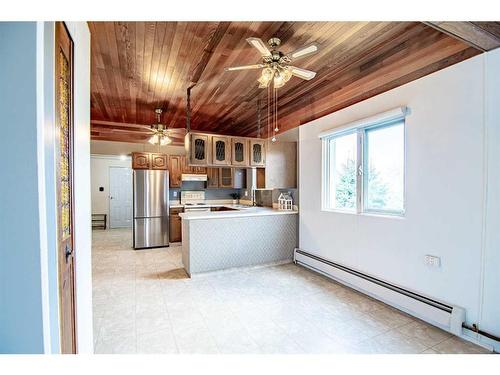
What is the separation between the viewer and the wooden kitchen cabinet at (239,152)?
3.87 meters

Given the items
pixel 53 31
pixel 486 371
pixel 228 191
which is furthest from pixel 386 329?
pixel 228 191

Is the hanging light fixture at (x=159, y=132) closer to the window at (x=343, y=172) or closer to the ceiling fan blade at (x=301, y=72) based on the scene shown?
the ceiling fan blade at (x=301, y=72)

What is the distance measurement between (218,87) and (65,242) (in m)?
2.61

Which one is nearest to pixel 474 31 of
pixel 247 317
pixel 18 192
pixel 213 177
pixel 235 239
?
pixel 18 192

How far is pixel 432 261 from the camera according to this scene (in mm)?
2172

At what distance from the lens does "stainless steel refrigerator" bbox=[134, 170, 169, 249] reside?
4.92 m

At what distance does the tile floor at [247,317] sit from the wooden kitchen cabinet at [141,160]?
2.36m

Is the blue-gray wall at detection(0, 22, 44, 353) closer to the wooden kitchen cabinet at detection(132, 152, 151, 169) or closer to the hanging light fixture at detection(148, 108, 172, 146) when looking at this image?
the hanging light fixture at detection(148, 108, 172, 146)

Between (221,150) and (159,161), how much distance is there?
7.32 feet

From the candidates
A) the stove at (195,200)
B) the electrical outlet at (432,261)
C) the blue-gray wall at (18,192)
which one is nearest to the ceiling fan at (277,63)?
the blue-gray wall at (18,192)

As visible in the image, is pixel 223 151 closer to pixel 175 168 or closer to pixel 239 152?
pixel 239 152

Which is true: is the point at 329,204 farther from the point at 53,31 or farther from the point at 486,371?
the point at 53,31

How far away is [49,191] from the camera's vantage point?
0.87 metres

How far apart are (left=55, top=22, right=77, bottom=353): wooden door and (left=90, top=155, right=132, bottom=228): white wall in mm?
6822
